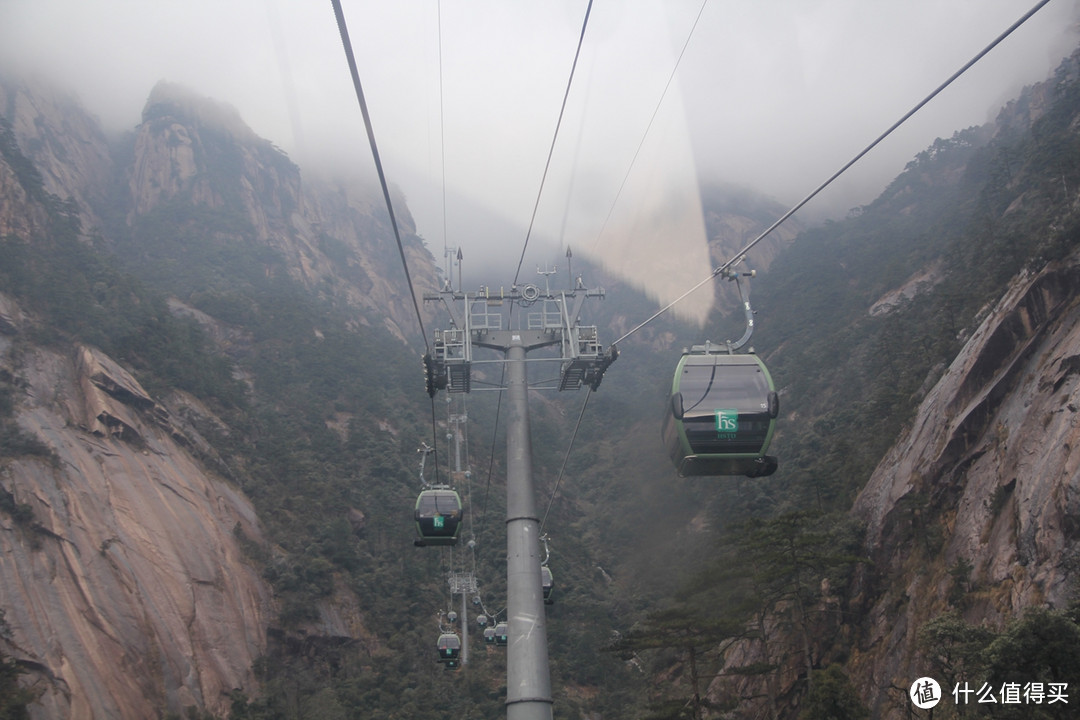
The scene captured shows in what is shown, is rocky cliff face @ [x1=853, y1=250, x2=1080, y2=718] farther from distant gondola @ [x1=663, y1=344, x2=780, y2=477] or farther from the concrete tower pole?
the concrete tower pole

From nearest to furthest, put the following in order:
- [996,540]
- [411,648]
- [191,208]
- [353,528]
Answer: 1. [996,540]
2. [411,648]
3. [353,528]
4. [191,208]

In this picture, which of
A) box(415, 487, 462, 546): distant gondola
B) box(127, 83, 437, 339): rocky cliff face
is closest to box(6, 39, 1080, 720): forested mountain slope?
box(415, 487, 462, 546): distant gondola

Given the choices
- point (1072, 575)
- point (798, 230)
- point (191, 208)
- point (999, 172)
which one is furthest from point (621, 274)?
point (1072, 575)

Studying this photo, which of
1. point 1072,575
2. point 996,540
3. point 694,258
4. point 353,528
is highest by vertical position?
point 694,258

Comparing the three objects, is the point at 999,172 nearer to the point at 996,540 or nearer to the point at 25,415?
the point at 996,540

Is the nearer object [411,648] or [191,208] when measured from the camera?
[411,648]

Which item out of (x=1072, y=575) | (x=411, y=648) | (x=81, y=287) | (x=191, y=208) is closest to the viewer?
(x=1072, y=575)

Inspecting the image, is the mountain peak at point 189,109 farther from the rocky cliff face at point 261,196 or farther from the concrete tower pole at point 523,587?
the concrete tower pole at point 523,587
